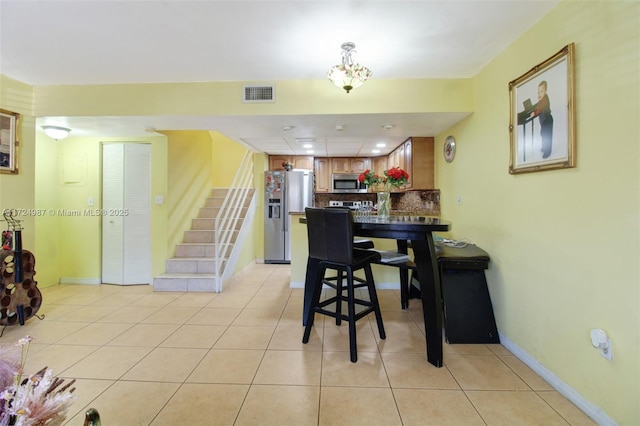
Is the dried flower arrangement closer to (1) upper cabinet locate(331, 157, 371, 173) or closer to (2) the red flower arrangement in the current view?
(2) the red flower arrangement

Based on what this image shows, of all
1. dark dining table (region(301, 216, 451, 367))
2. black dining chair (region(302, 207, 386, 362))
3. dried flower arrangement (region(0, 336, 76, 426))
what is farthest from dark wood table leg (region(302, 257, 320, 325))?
dried flower arrangement (region(0, 336, 76, 426))

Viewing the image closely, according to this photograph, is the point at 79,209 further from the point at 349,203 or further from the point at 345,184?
the point at 349,203

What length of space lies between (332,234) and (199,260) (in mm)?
2590

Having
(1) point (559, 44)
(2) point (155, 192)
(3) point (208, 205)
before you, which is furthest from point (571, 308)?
(3) point (208, 205)

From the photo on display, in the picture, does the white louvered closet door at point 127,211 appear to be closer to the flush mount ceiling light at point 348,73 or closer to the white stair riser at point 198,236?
the white stair riser at point 198,236

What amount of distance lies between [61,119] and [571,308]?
4.67m

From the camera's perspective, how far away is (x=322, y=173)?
5.60 m

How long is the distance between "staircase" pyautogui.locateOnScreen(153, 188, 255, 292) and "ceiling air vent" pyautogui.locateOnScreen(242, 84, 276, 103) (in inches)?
60.7

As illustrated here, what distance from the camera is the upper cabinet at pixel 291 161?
5.48 meters

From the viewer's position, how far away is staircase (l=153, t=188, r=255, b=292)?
3564mm

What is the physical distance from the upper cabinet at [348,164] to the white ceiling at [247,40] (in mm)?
2550

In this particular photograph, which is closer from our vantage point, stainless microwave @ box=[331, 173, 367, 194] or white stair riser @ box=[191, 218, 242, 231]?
white stair riser @ box=[191, 218, 242, 231]

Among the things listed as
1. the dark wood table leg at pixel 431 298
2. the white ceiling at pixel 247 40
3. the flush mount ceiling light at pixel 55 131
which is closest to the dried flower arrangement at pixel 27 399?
the dark wood table leg at pixel 431 298

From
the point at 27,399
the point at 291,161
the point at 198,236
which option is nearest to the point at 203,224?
the point at 198,236
